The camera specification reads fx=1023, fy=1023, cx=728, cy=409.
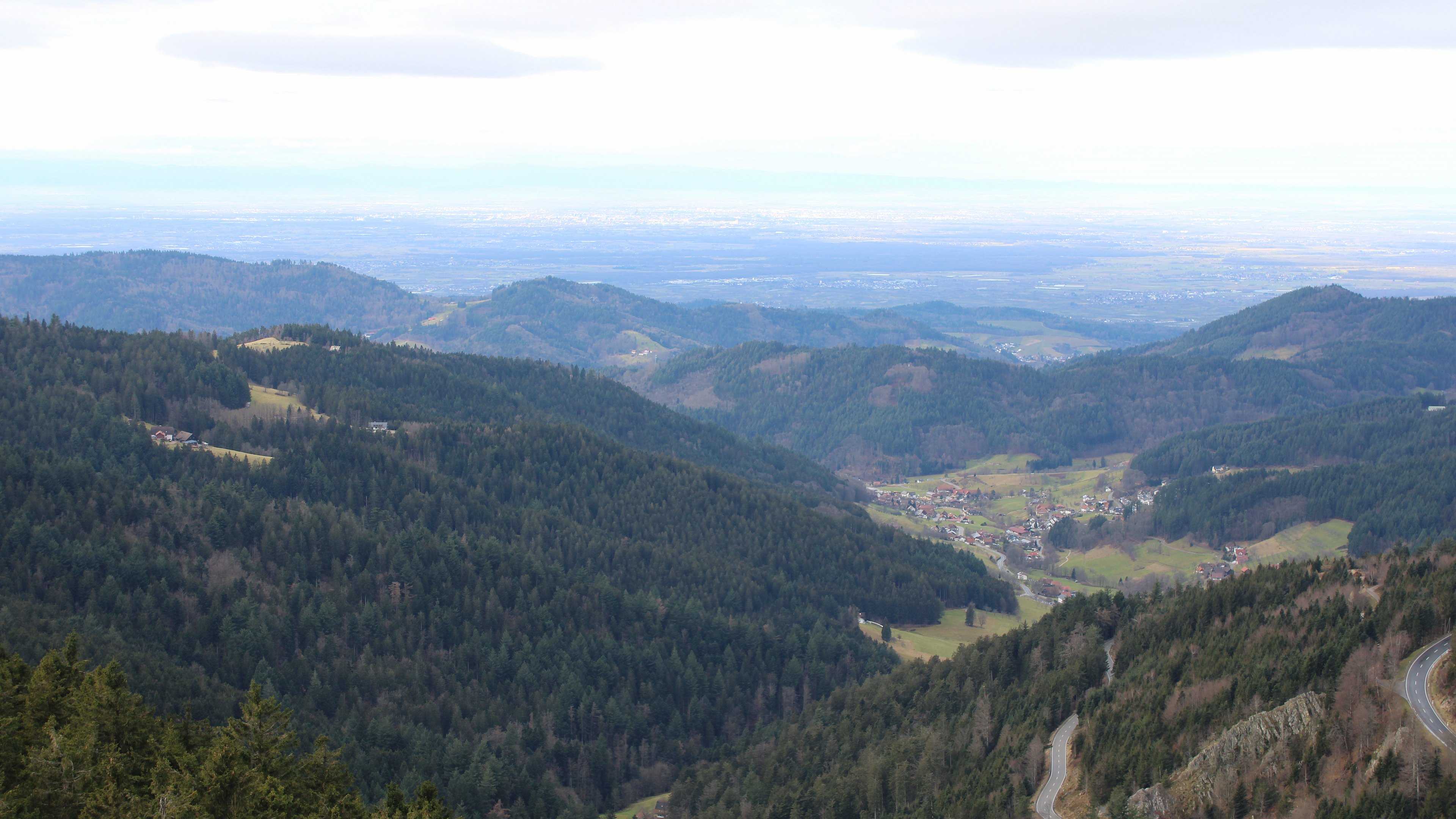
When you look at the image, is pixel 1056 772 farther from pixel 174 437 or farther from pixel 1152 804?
pixel 174 437

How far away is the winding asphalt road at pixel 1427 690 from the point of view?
4766 cm

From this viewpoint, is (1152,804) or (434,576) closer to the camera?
(1152,804)

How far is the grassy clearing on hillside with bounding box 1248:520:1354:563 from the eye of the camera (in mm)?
185250

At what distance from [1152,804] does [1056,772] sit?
13041 millimetres

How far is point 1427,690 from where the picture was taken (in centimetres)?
5159

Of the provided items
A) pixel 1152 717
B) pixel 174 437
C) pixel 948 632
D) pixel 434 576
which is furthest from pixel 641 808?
pixel 174 437

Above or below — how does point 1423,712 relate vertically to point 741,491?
above

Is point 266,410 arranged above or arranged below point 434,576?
above

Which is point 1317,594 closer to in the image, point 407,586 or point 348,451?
point 407,586

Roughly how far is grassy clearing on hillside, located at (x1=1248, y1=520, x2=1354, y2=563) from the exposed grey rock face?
146 m

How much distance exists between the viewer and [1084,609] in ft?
307

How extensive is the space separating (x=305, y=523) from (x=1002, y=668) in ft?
274

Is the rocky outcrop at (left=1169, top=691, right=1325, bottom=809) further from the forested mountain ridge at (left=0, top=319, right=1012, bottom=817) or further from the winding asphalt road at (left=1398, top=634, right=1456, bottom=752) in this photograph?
the forested mountain ridge at (left=0, top=319, right=1012, bottom=817)

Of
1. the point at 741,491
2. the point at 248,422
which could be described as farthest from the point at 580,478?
the point at 248,422
